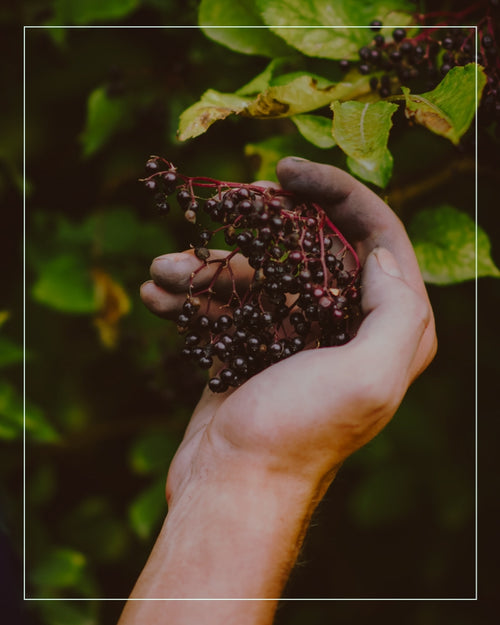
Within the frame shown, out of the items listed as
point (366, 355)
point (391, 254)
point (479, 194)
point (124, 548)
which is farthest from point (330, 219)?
point (124, 548)

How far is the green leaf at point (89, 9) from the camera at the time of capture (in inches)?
44.8

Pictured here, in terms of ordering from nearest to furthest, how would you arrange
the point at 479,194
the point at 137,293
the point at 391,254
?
1. the point at 391,254
2. the point at 479,194
3. the point at 137,293

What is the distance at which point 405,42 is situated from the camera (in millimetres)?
874

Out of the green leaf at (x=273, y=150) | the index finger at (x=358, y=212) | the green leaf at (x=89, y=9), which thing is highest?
the green leaf at (x=89, y=9)

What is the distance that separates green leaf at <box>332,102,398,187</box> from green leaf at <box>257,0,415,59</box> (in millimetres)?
181

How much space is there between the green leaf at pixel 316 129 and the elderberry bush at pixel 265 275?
9 cm

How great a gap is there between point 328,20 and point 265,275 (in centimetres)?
46

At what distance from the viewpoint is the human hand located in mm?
743

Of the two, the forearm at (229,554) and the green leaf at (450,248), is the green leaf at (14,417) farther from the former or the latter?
the green leaf at (450,248)

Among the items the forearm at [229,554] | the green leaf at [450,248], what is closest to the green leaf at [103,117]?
the green leaf at [450,248]

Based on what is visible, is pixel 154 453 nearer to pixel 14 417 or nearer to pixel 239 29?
pixel 14 417

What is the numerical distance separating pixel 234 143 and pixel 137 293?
0.46m

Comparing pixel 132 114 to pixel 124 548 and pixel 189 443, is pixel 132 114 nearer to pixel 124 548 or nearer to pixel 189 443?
pixel 189 443

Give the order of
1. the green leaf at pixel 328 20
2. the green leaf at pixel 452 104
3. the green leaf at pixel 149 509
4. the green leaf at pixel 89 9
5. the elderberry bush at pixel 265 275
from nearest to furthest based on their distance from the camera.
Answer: the green leaf at pixel 452 104, the elderberry bush at pixel 265 275, the green leaf at pixel 328 20, the green leaf at pixel 89 9, the green leaf at pixel 149 509
